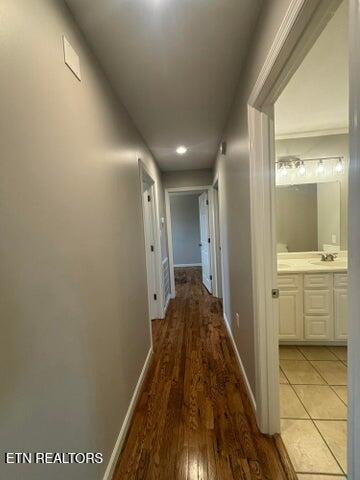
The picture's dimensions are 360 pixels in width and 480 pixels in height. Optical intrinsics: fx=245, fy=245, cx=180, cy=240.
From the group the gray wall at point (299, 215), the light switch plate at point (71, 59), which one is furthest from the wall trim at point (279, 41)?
the gray wall at point (299, 215)

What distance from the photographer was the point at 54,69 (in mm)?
1014

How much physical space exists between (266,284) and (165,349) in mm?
1749

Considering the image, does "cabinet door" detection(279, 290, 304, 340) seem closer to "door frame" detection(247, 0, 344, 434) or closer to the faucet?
Answer: the faucet

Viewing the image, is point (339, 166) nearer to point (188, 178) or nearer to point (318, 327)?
point (318, 327)

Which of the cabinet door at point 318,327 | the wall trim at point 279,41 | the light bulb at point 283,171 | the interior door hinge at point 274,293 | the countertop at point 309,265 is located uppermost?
the wall trim at point 279,41

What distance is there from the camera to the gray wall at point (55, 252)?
0.73 meters

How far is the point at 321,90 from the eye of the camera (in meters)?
1.99

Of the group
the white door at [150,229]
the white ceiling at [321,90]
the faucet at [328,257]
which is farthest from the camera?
the white door at [150,229]

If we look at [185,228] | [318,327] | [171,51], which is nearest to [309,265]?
[318,327]

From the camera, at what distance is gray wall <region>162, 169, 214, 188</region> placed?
4.51 metres

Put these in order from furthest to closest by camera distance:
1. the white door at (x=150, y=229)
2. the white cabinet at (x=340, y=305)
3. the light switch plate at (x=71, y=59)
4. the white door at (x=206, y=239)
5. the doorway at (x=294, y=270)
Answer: the white door at (x=206, y=239)
the white door at (x=150, y=229)
the white cabinet at (x=340, y=305)
the light switch plate at (x=71, y=59)
the doorway at (x=294, y=270)

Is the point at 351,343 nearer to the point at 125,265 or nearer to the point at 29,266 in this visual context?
the point at 29,266

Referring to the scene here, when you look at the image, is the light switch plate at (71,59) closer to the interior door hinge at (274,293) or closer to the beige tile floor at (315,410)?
the interior door hinge at (274,293)

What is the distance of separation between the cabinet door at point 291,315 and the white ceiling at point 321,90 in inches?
69.5
